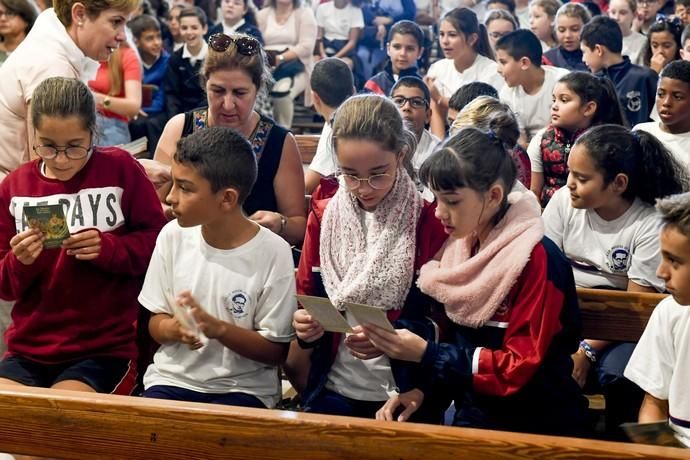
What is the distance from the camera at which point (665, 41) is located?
657cm

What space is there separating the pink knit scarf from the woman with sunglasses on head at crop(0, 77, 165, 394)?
1.81ft

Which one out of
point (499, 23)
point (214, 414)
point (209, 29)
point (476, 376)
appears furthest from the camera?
point (209, 29)

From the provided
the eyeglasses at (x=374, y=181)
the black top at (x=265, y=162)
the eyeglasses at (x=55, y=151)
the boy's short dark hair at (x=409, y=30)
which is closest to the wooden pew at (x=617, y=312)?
the eyeglasses at (x=374, y=181)

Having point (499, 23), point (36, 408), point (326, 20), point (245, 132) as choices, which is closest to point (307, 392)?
point (36, 408)

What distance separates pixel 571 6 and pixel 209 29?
3.34 m

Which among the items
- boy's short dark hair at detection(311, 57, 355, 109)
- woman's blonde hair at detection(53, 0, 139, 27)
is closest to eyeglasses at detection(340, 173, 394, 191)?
woman's blonde hair at detection(53, 0, 139, 27)

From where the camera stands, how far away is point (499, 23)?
7.44 meters

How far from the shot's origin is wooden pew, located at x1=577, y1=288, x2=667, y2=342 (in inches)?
107

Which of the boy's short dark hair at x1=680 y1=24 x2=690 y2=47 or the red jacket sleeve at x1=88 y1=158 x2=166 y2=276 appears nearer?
the red jacket sleeve at x1=88 y1=158 x2=166 y2=276

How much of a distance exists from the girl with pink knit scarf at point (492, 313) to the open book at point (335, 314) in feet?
0.22

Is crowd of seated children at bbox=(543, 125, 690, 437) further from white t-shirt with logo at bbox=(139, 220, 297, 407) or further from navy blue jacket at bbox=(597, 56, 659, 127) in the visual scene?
navy blue jacket at bbox=(597, 56, 659, 127)

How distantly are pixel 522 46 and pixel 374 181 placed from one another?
10.8 feet

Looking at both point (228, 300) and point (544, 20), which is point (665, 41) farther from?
point (228, 300)

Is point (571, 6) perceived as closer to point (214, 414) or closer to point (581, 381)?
point (581, 381)
